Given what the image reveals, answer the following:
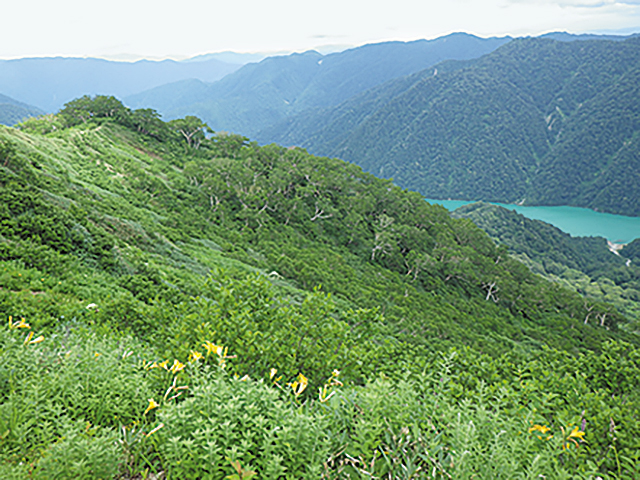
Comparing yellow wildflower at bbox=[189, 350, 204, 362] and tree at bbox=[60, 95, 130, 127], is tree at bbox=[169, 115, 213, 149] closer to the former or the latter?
tree at bbox=[60, 95, 130, 127]

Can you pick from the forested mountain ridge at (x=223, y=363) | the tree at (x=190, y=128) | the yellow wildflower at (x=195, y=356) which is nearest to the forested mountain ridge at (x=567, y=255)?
the forested mountain ridge at (x=223, y=363)

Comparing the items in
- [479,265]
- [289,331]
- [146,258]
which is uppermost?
[289,331]

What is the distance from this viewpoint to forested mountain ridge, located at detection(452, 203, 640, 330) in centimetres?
9600

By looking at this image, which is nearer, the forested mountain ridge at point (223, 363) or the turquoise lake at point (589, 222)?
the forested mountain ridge at point (223, 363)

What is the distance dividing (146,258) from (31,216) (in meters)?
3.60

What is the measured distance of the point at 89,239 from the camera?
11.0m

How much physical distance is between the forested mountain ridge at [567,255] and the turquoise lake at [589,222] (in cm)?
2201

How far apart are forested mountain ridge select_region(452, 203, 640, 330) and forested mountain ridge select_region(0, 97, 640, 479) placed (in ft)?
290

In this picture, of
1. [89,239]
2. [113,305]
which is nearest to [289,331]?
[113,305]

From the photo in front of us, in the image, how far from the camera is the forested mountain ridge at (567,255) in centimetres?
9600

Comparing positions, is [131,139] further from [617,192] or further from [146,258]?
[617,192]

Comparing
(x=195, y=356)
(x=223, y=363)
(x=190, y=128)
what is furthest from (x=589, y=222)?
(x=195, y=356)

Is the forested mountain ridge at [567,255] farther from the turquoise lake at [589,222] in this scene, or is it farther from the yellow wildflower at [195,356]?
the yellow wildflower at [195,356]

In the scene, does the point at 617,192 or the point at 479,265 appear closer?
the point at 479,265
